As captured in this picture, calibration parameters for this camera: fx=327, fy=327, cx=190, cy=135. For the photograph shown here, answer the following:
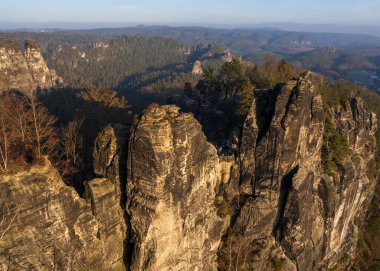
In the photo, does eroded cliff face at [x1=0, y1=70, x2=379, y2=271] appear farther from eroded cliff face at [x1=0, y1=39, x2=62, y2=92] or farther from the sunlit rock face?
eroded cliff face at [x1=0, y1=39, x2=62, y2=92]

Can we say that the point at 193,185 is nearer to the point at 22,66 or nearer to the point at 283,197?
the point at 283,197

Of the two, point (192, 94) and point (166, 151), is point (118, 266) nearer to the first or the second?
point (166, 151)

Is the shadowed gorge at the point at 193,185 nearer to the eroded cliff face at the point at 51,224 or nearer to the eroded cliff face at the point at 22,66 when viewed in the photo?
the eroded cliff face at the point at 51,224

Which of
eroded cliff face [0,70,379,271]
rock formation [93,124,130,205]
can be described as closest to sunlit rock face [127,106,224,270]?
eroded cliff face [0,70,379,271]

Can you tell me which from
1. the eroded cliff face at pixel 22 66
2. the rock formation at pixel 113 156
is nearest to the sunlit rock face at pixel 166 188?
the rock formation at pixel 113 156

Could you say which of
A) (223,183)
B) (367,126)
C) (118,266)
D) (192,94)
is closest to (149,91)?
(192,94)

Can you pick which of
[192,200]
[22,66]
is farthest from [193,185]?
[22,66]
